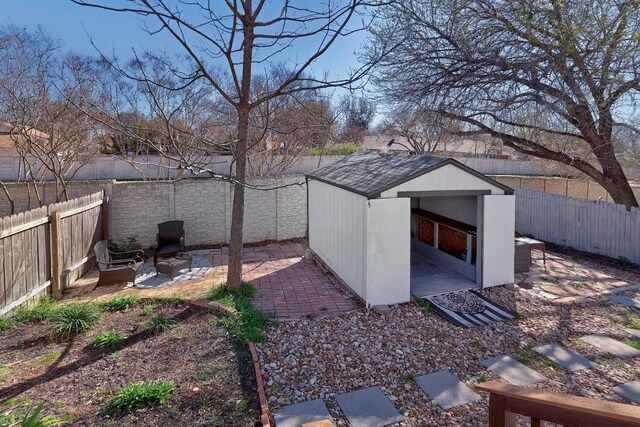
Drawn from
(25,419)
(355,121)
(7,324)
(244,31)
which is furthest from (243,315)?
(355,121)

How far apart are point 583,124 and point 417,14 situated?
4.72m

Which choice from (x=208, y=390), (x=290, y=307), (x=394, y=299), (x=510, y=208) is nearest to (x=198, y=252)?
(x=290, y=307)

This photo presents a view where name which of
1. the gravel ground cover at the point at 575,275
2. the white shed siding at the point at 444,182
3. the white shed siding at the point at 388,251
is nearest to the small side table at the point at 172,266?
the white shed siding at the point at 388,251

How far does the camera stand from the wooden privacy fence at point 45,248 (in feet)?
17.1

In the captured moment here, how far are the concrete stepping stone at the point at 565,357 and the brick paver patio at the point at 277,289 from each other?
2.63 meters

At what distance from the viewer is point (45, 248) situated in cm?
625

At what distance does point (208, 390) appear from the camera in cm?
358

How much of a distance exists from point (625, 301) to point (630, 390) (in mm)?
3306

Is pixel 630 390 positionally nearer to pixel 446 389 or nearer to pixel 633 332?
pixel 633 332

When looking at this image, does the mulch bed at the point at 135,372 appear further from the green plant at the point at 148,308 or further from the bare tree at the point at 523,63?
the bare tree at the point at 523,63

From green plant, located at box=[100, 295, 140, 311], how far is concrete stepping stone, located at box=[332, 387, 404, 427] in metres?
3.89

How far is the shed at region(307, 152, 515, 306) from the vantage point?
19.3 feet

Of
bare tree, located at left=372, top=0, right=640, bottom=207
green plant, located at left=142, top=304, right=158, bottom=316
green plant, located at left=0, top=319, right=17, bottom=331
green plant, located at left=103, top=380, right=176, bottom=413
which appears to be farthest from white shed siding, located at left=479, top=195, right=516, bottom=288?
green plant, located at left=0, top=319, right=17, bottom=331

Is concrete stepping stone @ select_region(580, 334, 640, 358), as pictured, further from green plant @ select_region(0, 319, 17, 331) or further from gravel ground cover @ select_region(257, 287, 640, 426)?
green plant @ select_region(0, 319, 17, 331)
